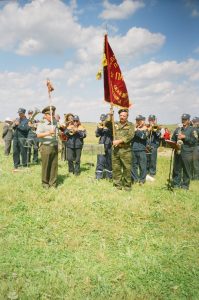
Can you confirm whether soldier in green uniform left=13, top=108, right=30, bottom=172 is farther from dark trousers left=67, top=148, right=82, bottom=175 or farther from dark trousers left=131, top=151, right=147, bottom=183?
dark trousers left=131, top=151, right=147, bottom=183

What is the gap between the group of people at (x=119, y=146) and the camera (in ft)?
34.6

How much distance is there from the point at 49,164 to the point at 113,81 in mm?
3693

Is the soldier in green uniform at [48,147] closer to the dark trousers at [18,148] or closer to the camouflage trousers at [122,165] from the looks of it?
the camouflage trousers at [122,165]

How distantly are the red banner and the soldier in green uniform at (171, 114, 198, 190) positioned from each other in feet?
7.32

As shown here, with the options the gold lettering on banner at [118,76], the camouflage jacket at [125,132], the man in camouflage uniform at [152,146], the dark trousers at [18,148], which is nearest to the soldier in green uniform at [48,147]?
the camouflage jacket at [125,132]

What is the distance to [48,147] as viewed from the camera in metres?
10.4

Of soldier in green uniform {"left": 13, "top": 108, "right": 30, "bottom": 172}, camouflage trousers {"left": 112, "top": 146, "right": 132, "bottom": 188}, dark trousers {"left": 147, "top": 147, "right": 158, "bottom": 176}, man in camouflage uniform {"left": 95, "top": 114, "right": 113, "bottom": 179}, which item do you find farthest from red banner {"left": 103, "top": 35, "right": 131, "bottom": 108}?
soldier in green uniform {"left": 13, "top": 108, "right": 30, "bottom": 172}

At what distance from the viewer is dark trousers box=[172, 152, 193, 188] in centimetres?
1156

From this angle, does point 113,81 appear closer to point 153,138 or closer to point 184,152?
point 184,152

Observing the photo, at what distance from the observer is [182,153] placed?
11531 millimetres

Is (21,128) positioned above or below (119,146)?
above

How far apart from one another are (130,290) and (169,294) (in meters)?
0.64

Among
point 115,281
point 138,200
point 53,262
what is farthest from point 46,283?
point 138,200

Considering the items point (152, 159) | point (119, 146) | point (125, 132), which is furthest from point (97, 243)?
point (152, 159)
